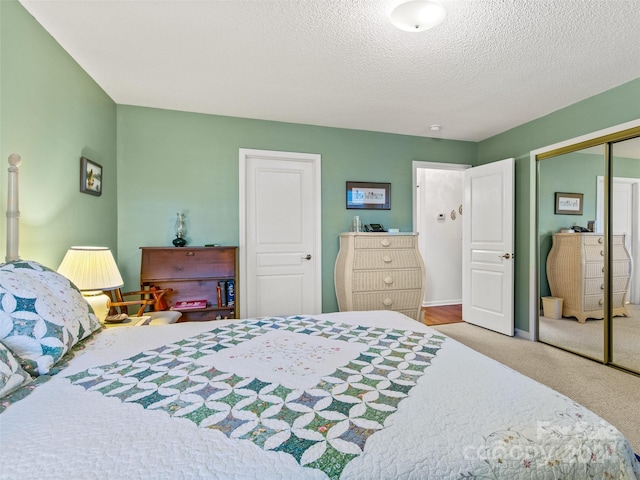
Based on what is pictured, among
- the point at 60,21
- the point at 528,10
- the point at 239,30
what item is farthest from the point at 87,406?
the point at 528,10

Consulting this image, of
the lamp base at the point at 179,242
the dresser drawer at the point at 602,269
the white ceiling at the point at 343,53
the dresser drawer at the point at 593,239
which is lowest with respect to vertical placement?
the dresser drawer at the point at 602,269

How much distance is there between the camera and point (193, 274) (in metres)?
3.20

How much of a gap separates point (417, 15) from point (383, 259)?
2.26m

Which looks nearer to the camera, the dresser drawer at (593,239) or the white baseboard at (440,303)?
the dresser drawer at (593,239)

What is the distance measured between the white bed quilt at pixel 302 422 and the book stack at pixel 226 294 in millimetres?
1985

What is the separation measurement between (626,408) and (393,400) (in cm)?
229

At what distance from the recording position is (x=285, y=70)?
2.49 m

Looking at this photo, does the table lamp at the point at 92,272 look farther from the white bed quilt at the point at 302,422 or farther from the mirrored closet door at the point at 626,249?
the mirrored closet door at the point at 626,249

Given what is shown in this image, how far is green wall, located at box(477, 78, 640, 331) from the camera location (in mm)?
2736

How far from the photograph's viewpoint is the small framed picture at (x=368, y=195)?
12.7 feet

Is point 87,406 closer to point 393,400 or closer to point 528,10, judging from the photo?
point 393,400

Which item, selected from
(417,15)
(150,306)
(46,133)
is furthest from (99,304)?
(417,15)

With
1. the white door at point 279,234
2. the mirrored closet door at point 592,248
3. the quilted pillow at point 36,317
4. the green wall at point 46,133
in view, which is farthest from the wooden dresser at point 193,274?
the mirrored closet door at point 592,248

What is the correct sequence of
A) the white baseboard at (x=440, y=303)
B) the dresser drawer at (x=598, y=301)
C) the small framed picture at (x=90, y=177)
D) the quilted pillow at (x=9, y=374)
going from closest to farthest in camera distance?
the quilted pillow at (x=9, y=374)
the small framed picture at (x=90, y=177)
the dresser drawer at (x=598, y=301)
the white baseboard at (x=440, y=303)
